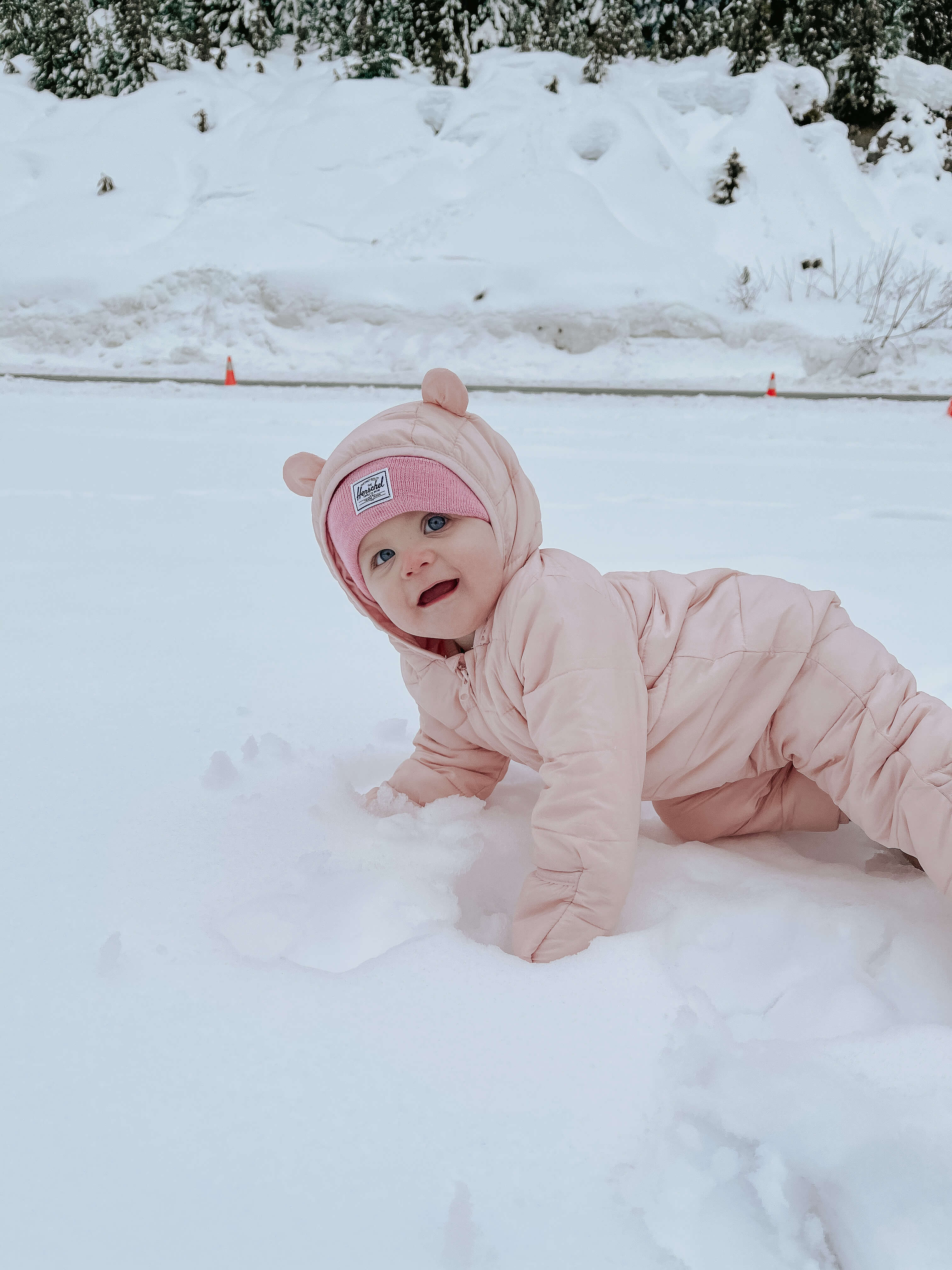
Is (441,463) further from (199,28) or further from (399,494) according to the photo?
(199,28)

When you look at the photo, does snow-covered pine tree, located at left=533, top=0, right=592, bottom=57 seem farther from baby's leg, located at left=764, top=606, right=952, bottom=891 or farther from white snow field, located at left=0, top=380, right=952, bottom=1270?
baby's leg, located at left=764, top=606, right=952, bottom=891

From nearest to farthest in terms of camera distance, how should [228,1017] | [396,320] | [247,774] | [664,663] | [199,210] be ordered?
[228,1017] < [664,663] < [247,774] < [396,320] < [199,210]

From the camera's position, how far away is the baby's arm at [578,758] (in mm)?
1372

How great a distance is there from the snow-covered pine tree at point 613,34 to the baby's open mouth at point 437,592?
54.7 ft

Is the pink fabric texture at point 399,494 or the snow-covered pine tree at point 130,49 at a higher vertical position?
the snow-covered pine tree at point 130,49

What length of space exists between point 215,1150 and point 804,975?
843 millimetres

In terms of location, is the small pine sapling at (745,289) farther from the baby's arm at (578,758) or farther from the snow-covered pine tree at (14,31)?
the snow-covered pine tree at (14,31)

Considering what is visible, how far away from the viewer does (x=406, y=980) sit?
122 cm

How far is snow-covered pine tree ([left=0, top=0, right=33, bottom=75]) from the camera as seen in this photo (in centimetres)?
1753

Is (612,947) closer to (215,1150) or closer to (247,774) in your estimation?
(215,1150)

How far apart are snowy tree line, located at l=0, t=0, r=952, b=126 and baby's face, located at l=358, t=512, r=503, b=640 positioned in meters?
16.7

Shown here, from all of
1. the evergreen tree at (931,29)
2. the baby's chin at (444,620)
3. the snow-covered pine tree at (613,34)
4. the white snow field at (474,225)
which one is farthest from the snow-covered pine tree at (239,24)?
the baby's chin at (444,620)

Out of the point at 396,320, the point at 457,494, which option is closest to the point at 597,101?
the point at 396,320

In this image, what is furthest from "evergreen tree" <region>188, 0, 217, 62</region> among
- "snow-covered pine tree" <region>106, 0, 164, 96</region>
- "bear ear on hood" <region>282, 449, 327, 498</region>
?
"bear ear on hood" <region>282, 449, 327, 498</region>
